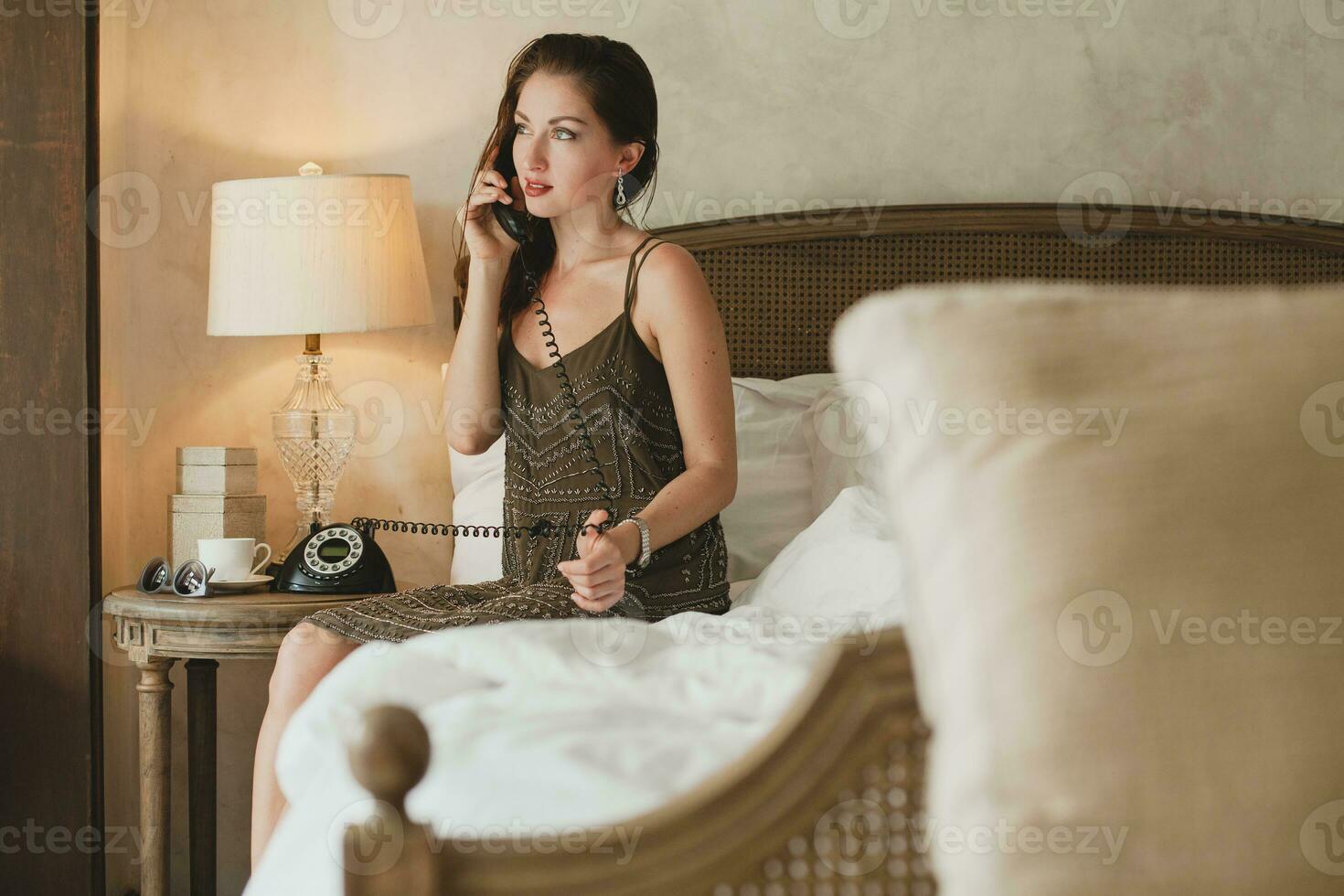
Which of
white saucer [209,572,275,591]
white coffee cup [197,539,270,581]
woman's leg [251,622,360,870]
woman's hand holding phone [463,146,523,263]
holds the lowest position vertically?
woman's leg [251,622,360,870]

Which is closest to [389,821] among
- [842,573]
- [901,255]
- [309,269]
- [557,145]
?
[842,573]

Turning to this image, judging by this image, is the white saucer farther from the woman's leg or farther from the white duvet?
the white duvet

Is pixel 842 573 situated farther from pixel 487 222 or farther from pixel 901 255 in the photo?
pixel 901 255

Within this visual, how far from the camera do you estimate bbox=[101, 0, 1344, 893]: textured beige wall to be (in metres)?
2.53

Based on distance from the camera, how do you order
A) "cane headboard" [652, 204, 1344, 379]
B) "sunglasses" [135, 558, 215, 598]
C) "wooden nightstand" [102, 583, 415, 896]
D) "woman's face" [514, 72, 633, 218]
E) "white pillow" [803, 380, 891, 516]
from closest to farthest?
"woman's face" [514, 72, 633, 218], "wooden nightstand" [102, 583, 415, 896], "sunglasses" [135, 558, 215, 598], "white pillow" [803, 380, 891, 516], "cane headboard" [652, 204, 1344, 379]

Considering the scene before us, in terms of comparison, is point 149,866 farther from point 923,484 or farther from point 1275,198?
point 1275,198

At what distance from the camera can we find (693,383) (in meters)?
1.68

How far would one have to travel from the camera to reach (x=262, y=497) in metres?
2.27

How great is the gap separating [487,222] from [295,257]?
585 mm

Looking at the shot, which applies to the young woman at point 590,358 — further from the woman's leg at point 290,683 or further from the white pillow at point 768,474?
the white pillow at point 768,474

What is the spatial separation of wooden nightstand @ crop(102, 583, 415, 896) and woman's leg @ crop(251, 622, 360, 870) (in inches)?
20.5

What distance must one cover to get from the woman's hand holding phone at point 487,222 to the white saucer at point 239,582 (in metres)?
0.74

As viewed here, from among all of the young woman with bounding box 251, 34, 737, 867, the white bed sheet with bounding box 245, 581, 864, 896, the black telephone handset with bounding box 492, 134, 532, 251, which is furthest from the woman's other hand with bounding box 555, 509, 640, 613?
the black telephone handset with bounding box 492, 134, 532, 251

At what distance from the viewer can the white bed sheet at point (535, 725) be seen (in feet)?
2.47
